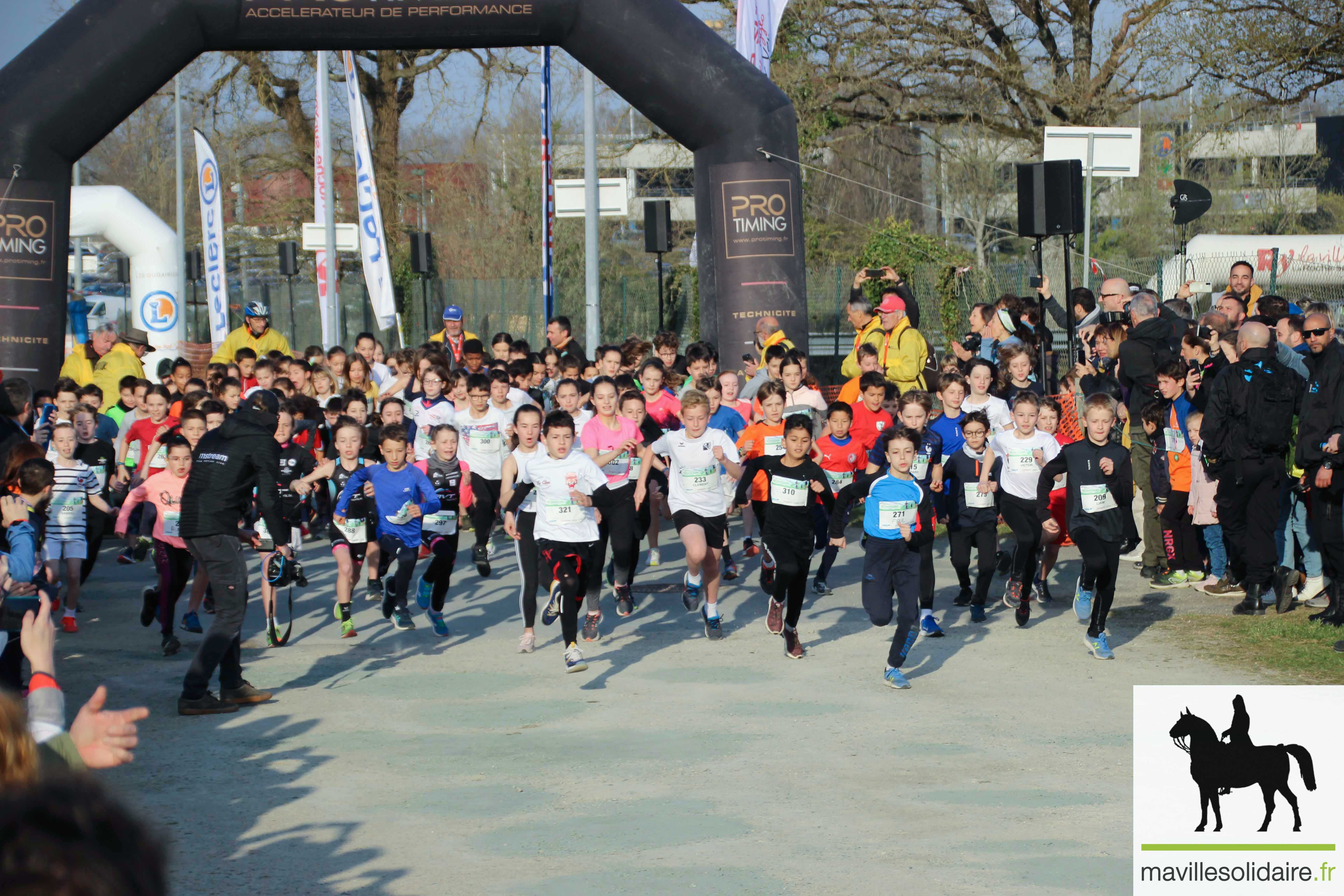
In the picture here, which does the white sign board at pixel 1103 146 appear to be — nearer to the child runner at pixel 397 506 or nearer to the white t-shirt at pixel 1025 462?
the white t-shirt at pixel 1025 462

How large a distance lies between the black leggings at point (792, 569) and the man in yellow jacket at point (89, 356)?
9.23 metres

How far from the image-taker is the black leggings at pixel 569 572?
8.59m

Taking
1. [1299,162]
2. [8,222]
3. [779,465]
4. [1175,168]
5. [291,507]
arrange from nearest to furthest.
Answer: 1. [291,507]
2. [779,465]
3. [8,222]
4. [1175,168]
5. [1299,162]

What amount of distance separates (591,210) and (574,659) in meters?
12.1

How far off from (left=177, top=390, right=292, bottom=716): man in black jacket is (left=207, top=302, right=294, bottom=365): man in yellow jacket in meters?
8.23

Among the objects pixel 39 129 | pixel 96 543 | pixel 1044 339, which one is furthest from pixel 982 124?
pixel 96 543

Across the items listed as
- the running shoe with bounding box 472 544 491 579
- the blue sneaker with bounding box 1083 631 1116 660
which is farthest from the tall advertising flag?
the blue sneaker with bounding box 1083 631 1116 660

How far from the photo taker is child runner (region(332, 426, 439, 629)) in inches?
384

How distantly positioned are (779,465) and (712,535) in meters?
0.90

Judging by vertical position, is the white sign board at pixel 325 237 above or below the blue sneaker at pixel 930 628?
above

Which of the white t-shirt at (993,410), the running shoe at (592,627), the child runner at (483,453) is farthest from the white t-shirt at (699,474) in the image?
the child runner at (483,453)

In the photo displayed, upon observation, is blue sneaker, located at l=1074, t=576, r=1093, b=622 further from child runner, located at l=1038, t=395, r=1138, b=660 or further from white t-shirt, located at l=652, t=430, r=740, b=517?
white t-shirt, located at l=652, t=430, r=740, b=517

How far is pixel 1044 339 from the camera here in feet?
43.4

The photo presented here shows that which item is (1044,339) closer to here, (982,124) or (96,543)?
(96,543)
